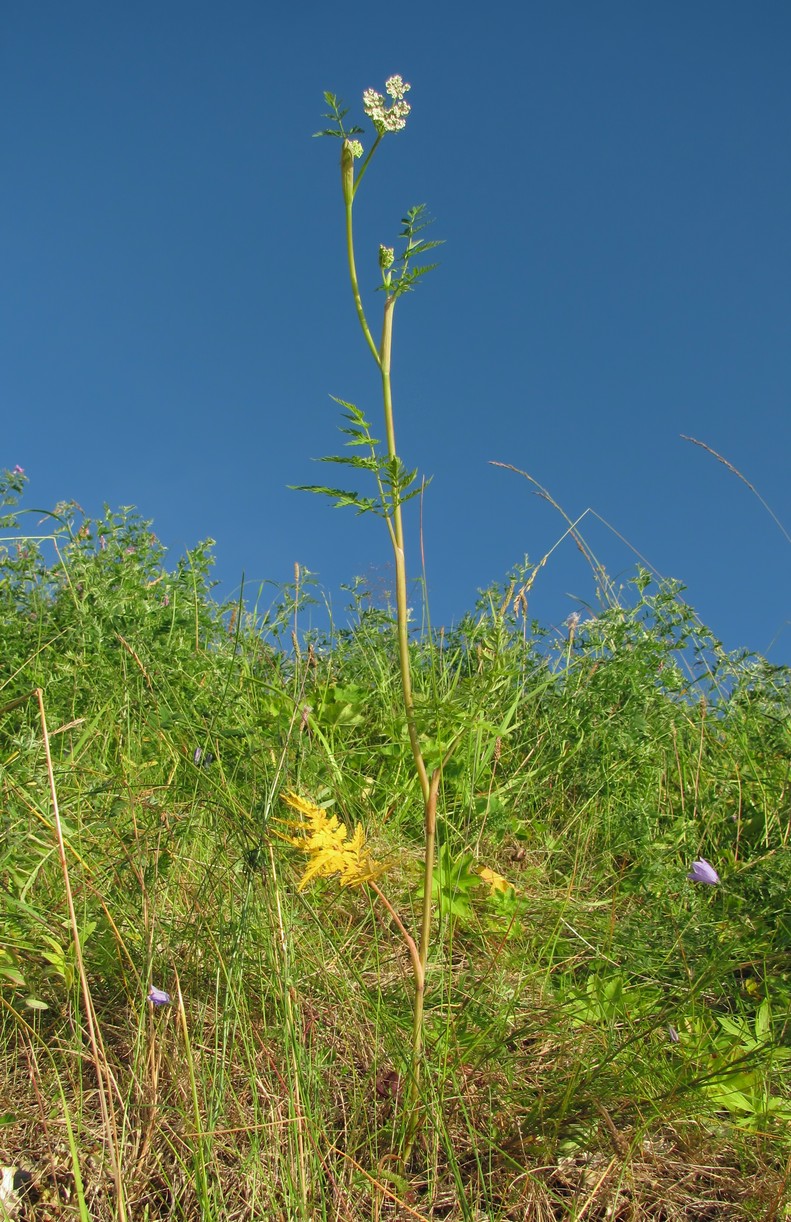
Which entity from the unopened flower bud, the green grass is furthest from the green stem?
the green grass

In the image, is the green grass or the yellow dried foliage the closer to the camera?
the yellow dried foliage

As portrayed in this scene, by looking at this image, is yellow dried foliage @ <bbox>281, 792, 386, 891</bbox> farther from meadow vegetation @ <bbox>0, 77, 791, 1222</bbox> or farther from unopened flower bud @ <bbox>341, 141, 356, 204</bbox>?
unopened flower bud @ <bbox>341, 141, 356, 204</bbox>

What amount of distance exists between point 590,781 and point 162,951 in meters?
1.86

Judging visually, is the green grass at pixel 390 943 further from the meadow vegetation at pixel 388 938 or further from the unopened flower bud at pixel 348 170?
the unopened flower bud at pixel 348 170

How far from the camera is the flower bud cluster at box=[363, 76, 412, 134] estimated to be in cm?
171

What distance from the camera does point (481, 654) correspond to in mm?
1965

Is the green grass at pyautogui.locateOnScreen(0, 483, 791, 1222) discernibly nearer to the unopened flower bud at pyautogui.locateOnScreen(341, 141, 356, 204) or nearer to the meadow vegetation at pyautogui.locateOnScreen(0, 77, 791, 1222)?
the meadow vegetation at pyautogui.locateOnScreen(0, 77, 791, 1222)

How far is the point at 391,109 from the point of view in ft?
5.65

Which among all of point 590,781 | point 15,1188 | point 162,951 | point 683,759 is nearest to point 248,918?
point 162,951

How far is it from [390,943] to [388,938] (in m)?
0.04

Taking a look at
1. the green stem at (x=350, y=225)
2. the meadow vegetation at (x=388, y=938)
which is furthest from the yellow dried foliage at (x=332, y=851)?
the green stem at (x=350, y=225)

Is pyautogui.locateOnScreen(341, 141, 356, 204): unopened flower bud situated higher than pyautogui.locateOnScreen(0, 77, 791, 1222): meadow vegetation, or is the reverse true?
pyautogui.locateOnScreen(341, 141, 356, 204): unopened flower bud

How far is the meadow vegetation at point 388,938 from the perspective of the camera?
74.7 inches

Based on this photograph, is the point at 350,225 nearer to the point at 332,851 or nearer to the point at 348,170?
the point at 348,170
